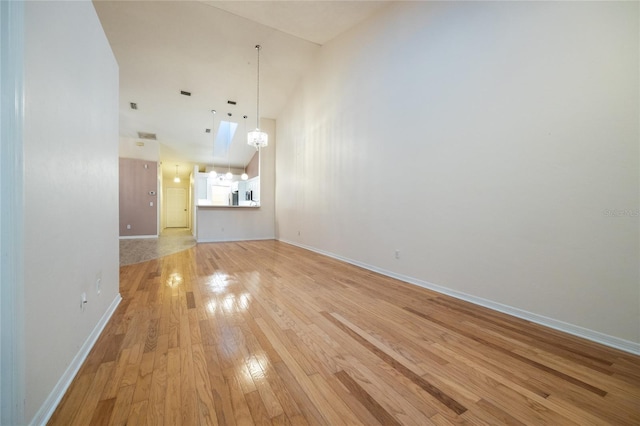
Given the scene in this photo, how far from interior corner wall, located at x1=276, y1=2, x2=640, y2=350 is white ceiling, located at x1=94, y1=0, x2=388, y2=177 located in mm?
1175

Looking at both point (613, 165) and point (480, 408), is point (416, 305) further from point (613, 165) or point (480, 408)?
point (613, 165)

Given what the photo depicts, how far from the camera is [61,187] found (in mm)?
1199

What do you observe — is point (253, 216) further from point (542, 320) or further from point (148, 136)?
point (542, 320)

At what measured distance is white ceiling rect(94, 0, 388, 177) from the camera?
381cm

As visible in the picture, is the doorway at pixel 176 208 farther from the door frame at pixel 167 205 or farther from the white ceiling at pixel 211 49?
the white ceiling at pixel 211 49

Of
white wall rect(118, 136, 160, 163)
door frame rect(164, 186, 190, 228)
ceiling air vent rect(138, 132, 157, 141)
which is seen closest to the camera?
Answer: white wall rect(118, 136, 160, 163)

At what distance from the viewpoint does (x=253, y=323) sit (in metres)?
1.92

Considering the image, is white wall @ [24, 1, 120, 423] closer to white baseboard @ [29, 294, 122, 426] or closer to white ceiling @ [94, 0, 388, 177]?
white baseboard @ [29, 294, 122, 426]

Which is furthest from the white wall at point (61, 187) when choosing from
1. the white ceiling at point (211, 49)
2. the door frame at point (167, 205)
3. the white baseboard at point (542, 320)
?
the door frame at point (167, 205)

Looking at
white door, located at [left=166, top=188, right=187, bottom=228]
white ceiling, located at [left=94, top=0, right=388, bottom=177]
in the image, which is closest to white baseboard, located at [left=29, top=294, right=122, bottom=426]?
white ceiling, located at [left=94, top=0, right=388, bottom=177]

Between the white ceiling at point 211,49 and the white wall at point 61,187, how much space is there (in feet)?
9.56

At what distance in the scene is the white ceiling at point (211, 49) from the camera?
12.5 ft

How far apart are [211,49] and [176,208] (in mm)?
10973

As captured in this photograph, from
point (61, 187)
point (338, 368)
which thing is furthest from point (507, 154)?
point (61, 187)
